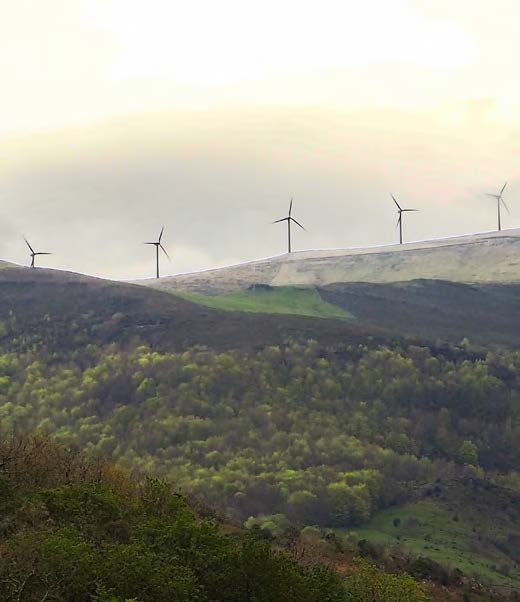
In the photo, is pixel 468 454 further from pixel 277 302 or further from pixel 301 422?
pixel 277 302

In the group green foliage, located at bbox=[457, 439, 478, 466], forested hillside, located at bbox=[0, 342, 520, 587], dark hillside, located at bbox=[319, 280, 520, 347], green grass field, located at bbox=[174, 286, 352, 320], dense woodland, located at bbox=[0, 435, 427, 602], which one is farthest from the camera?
green grass field, located at bbox=[174, 286, 352, 320]

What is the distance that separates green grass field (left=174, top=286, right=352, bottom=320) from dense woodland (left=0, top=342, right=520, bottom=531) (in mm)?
27418

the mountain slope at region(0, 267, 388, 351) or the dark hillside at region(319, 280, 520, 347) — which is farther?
the dark hillside at region(319, 280, 520, 347)

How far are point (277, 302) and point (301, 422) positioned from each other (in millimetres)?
58896

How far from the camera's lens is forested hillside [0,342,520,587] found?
105438 millimetres

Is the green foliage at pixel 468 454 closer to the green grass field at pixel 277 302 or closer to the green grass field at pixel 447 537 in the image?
the green grass field at pixel 447 537

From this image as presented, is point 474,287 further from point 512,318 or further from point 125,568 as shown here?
point 125,568

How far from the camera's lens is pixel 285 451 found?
388ft

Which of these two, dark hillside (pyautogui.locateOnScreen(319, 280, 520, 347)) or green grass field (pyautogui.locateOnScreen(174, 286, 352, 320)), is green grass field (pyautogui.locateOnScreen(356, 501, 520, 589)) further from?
green grass field (pyautogui.locateOnScreen(174, 286, 352, 320))

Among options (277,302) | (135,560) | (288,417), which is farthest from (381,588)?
(277,302)

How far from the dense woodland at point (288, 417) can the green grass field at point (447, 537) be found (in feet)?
14.7

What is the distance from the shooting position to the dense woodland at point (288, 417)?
108m

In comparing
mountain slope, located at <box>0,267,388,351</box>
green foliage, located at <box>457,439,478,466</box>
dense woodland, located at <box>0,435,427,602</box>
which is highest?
mountain slope, located at <box>0,267,388,351</box>

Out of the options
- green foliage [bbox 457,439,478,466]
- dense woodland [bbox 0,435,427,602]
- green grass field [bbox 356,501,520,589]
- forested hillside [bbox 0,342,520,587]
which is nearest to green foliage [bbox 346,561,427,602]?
dense woodland [bbox 0,435,427,602]
